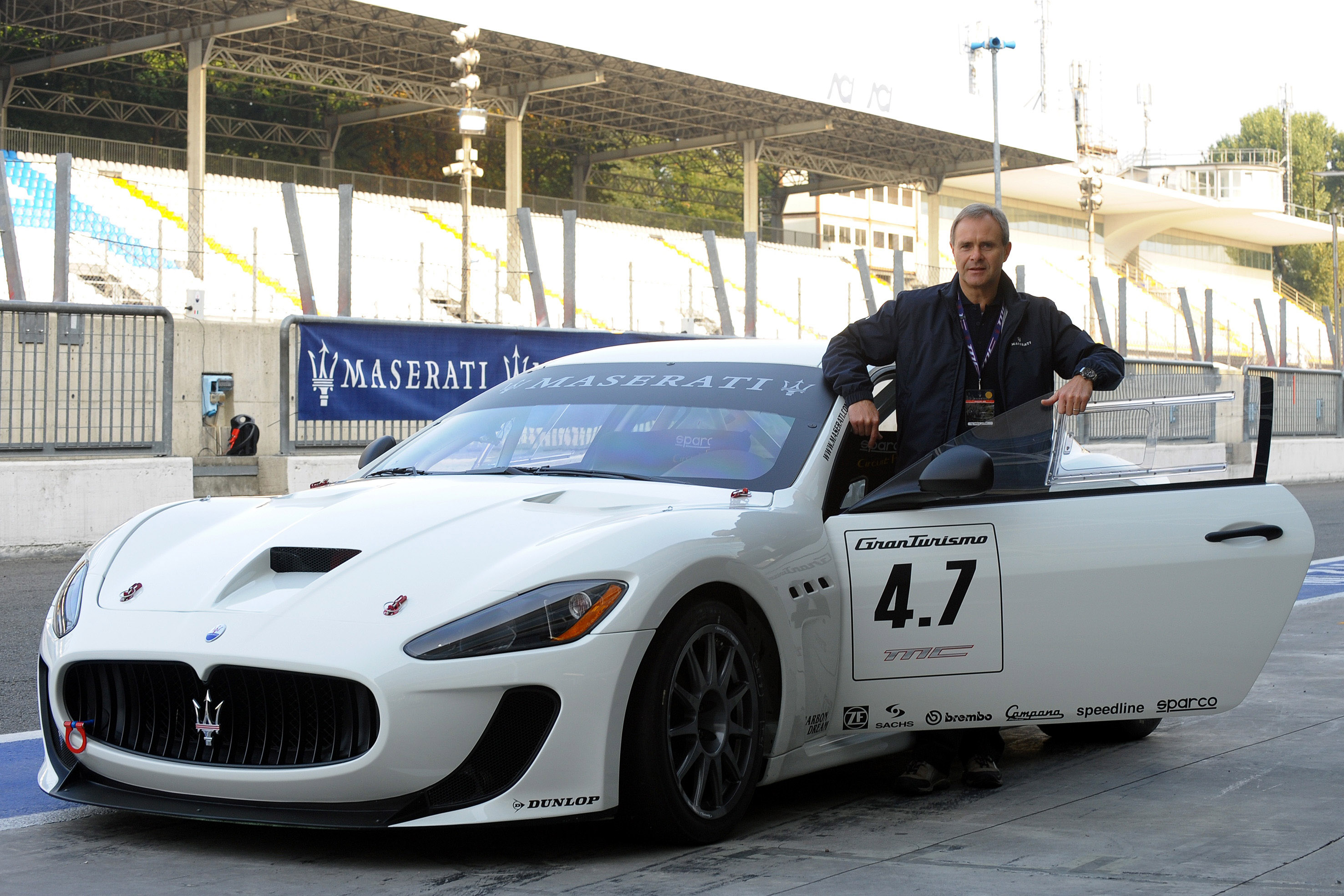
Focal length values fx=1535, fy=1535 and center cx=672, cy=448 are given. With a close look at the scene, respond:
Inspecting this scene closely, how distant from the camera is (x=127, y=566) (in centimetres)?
421

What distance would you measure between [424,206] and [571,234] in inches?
974

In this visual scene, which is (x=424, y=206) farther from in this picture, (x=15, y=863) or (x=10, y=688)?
(x=15, y=863)

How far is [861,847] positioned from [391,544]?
147cm

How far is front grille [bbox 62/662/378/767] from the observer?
365 cm

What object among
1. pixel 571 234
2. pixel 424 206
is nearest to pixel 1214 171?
pixel 424 206

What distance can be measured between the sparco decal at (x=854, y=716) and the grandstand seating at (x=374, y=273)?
25.9 ft

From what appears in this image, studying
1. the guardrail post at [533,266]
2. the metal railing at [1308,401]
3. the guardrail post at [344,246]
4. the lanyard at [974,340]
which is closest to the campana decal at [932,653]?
the lanyard at [974,340]

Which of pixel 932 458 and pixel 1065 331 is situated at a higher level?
pixel 1065 331

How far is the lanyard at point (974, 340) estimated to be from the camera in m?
5.16

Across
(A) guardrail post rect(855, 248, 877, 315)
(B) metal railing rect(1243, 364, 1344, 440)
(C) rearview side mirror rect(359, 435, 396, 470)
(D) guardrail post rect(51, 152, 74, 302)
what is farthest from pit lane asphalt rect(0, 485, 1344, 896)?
(B) metal railing rect(1243, 364, 1344, 440)

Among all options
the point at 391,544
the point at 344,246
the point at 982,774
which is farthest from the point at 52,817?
the point at 344,246

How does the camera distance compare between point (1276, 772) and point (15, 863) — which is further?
point (1276, 772)

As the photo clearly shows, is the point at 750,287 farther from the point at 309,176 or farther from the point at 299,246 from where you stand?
the point at 309,176

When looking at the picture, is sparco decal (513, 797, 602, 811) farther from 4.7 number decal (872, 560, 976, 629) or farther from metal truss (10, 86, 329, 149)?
metal truss (10, 86, 329, 149)
